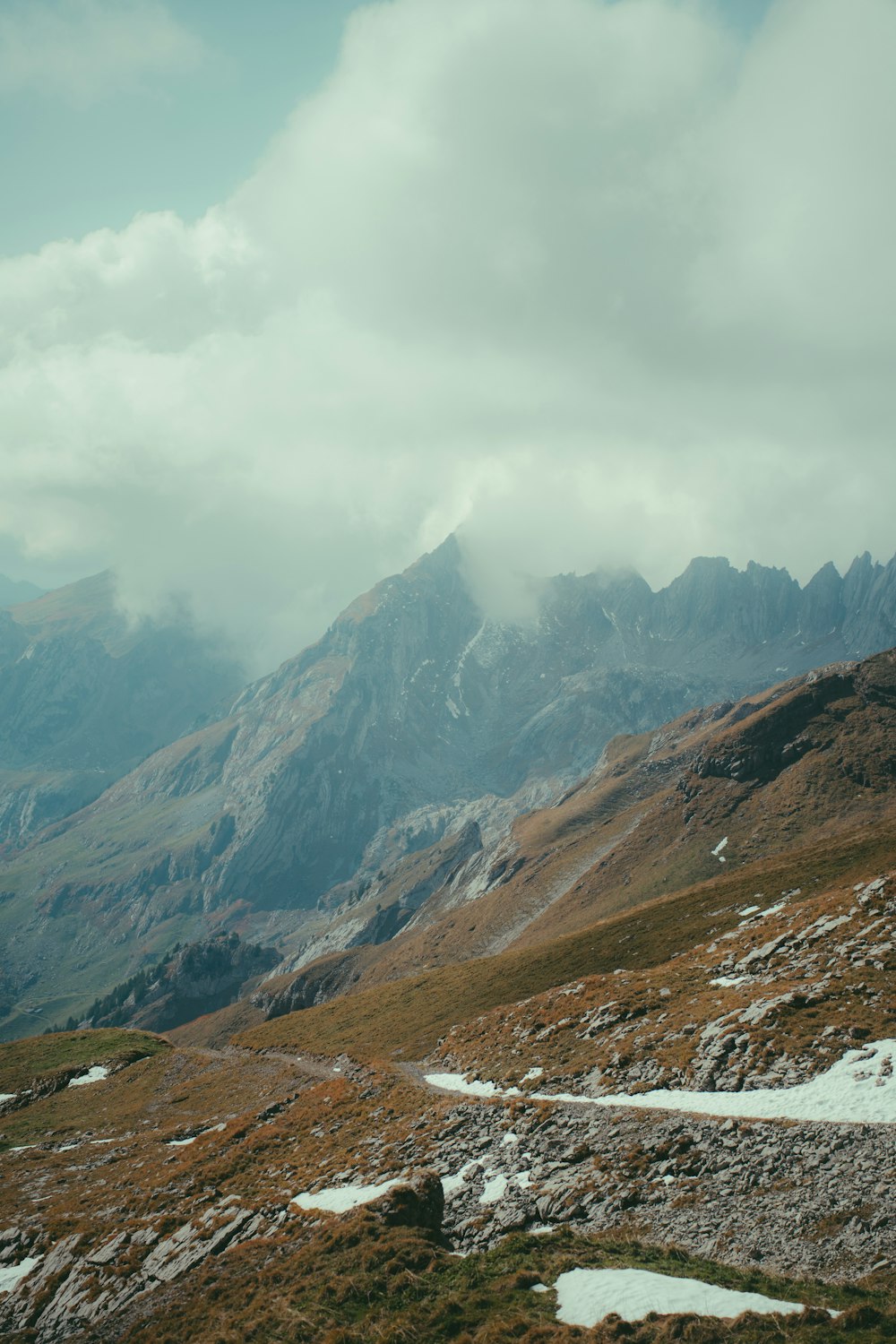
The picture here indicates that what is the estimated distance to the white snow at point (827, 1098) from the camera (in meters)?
26.1

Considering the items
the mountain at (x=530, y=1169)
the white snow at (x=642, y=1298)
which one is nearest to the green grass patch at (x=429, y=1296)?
the mountain at (x=530, y=1169)

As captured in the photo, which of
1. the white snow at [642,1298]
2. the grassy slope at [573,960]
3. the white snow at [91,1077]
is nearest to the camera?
the white snow at [642,1298]

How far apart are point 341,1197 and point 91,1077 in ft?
233

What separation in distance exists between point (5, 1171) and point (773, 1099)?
2112 inches

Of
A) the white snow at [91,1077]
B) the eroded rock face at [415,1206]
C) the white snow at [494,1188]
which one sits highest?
the eroded rock face at [415,1206]

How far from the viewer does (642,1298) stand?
1827cm

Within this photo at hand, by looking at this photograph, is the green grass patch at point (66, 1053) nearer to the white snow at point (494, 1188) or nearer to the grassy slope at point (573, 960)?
the grassy slope at point (573, 960)

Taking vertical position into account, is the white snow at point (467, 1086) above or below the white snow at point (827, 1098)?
below

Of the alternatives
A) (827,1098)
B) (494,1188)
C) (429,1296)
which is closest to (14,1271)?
(494,1188)

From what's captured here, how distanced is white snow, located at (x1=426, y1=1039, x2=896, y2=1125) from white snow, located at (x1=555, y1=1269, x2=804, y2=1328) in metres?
10.1

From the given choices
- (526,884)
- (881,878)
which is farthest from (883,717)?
(881,878)

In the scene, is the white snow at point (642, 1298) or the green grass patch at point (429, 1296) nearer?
the green grass patch at point (429, 1296)

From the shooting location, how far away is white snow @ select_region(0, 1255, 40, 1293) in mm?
31523

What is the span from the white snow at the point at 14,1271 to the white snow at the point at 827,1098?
1091 inches
